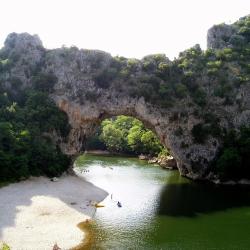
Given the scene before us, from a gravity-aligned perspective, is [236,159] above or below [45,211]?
above

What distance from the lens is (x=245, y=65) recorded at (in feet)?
260

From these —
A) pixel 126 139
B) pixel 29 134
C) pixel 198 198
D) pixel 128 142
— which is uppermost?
pixel 29 134

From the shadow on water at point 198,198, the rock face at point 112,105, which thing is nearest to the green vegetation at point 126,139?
the rock face at point 112,105

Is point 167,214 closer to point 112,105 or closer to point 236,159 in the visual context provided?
point 236,159

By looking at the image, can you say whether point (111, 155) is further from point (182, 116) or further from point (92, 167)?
point (182, 116)

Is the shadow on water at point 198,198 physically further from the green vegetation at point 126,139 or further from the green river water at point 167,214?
the green vegetation at point 126,139

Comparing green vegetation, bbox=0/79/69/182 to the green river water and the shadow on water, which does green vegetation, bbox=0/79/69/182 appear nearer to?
the green river water

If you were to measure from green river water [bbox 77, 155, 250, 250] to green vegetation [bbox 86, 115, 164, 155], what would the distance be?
2463 cm

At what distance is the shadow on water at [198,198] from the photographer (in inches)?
2008

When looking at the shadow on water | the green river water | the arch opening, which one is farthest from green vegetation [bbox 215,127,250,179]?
the arch opening

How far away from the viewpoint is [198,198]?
57.7 metres

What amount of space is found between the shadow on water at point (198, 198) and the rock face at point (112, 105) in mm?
7415

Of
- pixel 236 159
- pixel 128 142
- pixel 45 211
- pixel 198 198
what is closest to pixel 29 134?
pixel 45 211

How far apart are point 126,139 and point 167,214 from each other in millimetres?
63579
